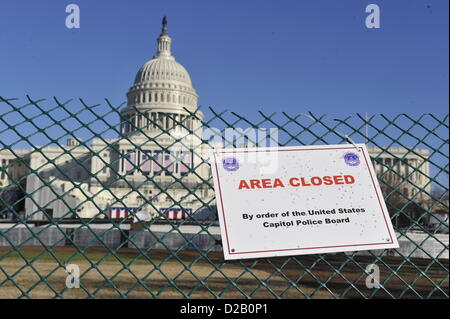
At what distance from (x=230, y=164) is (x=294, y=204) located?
0.55 meters

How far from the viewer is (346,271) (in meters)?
15.2

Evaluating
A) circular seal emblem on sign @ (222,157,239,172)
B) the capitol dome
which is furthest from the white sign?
the capitol dome

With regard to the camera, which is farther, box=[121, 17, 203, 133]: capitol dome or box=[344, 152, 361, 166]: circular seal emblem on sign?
box=[121, 17, 203, 133]: capitol dome

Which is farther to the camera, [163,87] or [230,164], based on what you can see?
[163,87]

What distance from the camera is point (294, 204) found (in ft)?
10.8

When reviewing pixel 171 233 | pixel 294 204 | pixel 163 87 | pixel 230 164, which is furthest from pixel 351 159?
pixel 163 87

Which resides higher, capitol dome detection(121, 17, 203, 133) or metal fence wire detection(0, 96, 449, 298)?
capitol dome detection(121, 17, 203, 133)

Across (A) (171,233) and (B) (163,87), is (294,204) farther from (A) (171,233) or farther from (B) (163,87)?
(B) (163,87)

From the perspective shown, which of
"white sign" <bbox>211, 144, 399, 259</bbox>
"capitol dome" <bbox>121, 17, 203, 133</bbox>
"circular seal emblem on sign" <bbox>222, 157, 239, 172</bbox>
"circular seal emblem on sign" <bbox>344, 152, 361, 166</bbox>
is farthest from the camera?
"capitol dome" <bbox>121, 17, 203, 133</bbox>

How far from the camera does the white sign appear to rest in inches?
125

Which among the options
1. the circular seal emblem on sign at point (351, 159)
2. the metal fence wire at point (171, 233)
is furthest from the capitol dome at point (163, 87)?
the circular seal emblem on sign at point (351, 159)

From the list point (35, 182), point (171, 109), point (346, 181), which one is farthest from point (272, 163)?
point (171, 109)

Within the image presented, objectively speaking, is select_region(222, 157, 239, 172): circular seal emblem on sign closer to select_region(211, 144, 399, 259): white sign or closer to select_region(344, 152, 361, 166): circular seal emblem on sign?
select_region(211, 144, 399, 259): white sign
